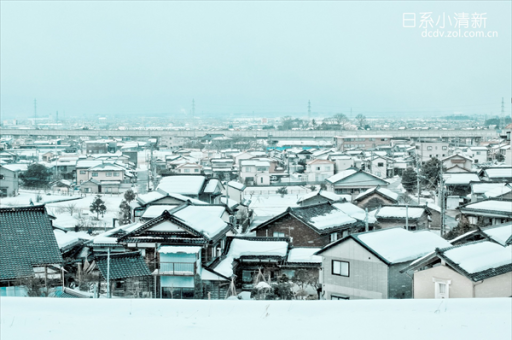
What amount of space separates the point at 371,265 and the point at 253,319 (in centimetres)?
343

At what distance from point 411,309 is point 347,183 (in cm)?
1206

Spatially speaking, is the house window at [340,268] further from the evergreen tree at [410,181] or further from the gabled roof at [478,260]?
the evergreen tree at [410,181]

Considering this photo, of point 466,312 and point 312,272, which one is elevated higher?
point 466,312

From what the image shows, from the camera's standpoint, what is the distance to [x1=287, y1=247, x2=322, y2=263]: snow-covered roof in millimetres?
6156

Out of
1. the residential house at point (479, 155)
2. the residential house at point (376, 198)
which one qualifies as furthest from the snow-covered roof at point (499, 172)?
the residential house at point (479, 155)

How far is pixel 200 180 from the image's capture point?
33.6ft

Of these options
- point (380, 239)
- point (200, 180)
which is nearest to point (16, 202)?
point (200, 180)

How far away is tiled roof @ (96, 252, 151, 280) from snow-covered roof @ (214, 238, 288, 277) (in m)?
0.88

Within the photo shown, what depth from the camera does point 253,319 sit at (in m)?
1.40

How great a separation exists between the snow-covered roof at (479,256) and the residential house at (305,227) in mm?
3272

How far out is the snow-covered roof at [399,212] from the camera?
881 centimetres

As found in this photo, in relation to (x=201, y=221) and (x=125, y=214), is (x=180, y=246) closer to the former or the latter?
(x=201, y=221)

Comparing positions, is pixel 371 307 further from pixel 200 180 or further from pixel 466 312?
pixel 200 180

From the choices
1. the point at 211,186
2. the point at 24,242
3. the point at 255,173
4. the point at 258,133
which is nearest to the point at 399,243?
the point at 24,242
